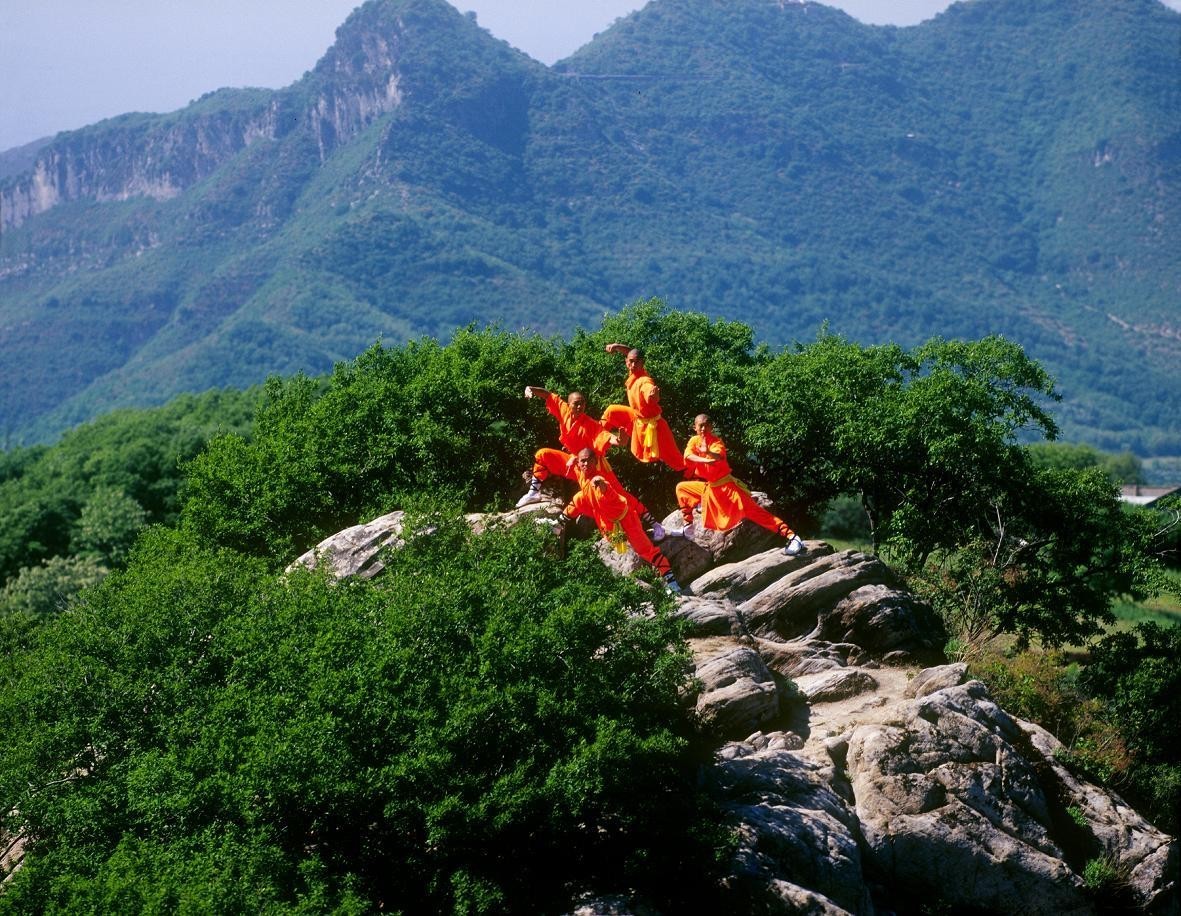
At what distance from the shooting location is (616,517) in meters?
23.0

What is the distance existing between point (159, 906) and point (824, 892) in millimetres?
7846

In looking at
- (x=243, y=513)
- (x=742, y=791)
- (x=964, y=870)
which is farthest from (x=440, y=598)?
(x=243, y=513)

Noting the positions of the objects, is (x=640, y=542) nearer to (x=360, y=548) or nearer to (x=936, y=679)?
(x=360, y=548)

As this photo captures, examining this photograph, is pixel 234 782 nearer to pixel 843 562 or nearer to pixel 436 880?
pixel 436 880

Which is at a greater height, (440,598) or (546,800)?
(440,598)

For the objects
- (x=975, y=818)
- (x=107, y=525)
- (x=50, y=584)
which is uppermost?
(x=975, y=818)

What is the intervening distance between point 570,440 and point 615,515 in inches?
84.1

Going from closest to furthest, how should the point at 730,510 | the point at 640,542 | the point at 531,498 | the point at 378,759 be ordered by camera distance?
the point at 378,759, the point at 640,542, the point at 730,510, the point at 531,498

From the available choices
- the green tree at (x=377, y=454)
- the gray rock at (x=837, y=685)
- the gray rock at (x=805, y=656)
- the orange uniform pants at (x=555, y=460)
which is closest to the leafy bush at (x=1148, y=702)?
the gray rock at (x=837, y=685)

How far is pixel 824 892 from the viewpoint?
17.5 metres

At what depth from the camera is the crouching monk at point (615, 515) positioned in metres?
22.9

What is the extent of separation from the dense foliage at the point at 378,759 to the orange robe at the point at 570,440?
4208 millimetres

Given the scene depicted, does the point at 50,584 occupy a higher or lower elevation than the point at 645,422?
lower

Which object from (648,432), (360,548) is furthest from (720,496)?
(360,548)
